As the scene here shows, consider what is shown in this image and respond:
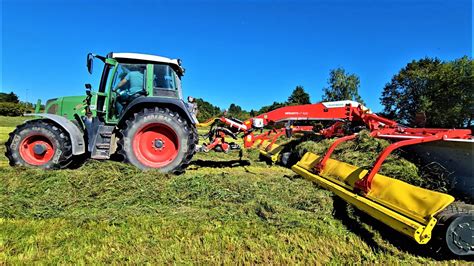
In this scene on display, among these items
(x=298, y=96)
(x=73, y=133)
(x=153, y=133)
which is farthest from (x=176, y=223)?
(x=298, y=96)

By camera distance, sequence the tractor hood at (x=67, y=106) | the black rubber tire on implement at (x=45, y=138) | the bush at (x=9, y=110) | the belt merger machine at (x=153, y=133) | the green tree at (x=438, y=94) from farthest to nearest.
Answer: the bush at (x=9, y=110)
the green tree at (x=438, y=94)
the tractor hood at (x=67, y=106)
the black rubber tire on implement at (x=45, y=138)
the belt merger machine at (x=153, y=133)

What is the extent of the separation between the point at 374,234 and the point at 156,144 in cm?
386

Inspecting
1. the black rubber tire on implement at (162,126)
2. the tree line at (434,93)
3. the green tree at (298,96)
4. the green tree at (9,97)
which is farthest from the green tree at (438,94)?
the green tree at (9,97)

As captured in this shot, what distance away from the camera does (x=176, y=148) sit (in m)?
5.71

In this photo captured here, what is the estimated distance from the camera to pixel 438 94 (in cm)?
2914

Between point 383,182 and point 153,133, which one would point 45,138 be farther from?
point 383,182

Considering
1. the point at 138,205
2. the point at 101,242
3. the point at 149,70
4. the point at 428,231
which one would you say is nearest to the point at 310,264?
the point at 428,231

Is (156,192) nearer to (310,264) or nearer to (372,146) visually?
(310,264)

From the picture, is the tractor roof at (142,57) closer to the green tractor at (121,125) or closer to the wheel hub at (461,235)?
the green tractor at (121,125)

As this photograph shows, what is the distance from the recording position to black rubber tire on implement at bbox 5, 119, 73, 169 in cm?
539

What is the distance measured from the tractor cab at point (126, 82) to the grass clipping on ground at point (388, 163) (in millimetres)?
3500

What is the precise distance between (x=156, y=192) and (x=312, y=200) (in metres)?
2.04

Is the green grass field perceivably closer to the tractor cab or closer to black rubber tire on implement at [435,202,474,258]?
black rubber tire on implement at [435,202,474,258]

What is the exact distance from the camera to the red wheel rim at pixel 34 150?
215 inches
